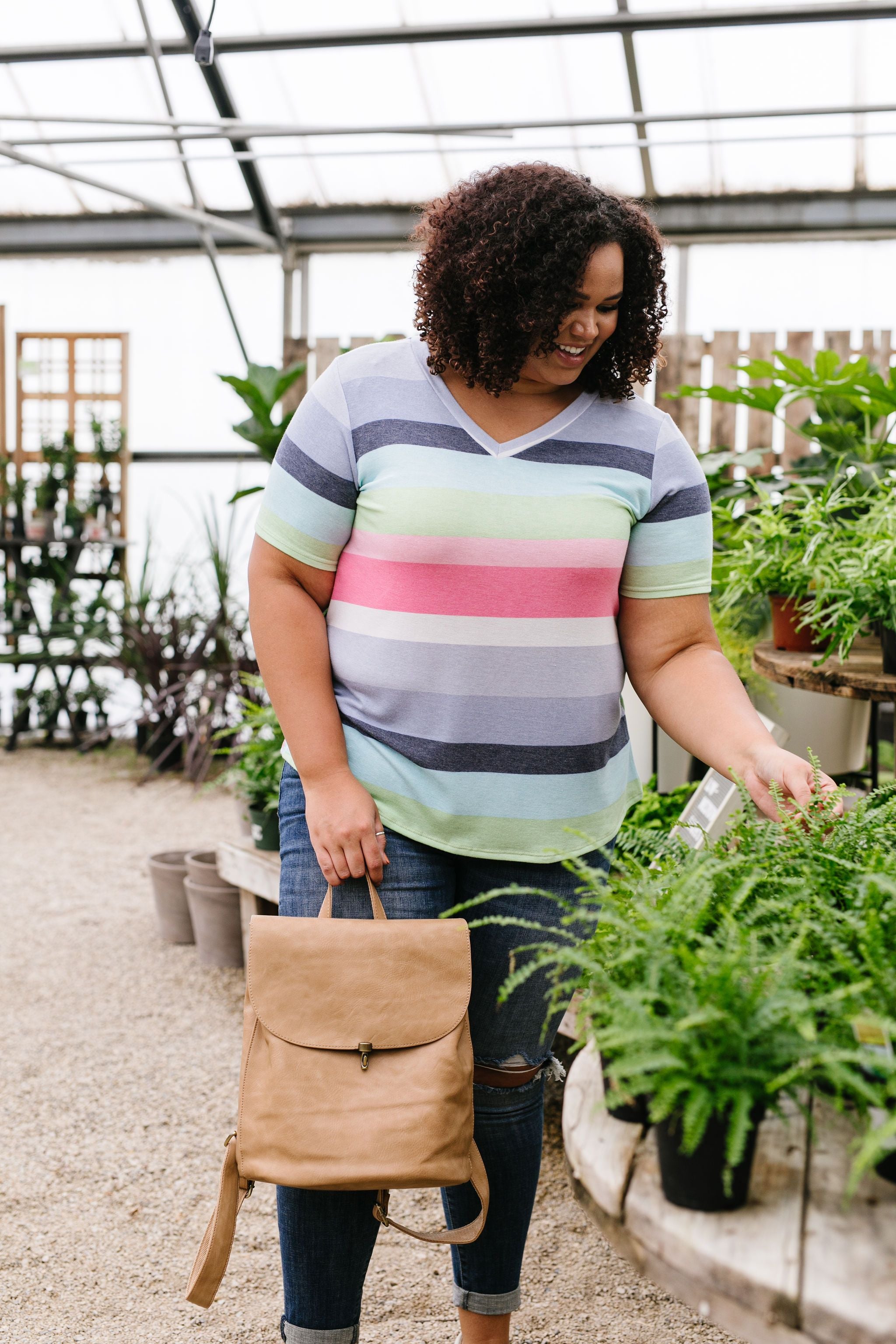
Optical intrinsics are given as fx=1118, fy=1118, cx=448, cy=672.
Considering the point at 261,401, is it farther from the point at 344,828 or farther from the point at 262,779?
the point at 344,828

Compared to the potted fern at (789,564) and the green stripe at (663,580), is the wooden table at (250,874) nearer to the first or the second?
the potted fern at (789,564)

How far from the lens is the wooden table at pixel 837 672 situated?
5.56 ft

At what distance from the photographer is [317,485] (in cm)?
116

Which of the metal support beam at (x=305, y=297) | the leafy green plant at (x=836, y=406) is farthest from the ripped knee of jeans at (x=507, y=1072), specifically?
the metal support beam at (x=305, y=297)

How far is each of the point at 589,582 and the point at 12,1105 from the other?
1.71 meters

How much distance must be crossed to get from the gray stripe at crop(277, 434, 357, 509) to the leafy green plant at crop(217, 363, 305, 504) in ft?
6.69

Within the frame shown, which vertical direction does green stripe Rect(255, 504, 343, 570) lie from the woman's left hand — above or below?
above

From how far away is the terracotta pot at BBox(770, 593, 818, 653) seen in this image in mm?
1978

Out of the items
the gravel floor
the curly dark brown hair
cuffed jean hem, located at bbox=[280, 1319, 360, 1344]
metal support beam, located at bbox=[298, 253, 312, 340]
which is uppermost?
metal support beam, located at bbox=[298, 253, 312, 340]

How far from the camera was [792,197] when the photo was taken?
4.63 meters

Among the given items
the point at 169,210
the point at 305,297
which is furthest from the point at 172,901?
the point at 305,297

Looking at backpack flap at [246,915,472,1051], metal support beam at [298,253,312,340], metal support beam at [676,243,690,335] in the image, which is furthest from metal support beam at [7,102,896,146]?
backpack flap at [246,915,472,1051]

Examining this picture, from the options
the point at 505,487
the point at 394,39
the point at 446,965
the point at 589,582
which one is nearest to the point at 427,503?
the point at 505,487

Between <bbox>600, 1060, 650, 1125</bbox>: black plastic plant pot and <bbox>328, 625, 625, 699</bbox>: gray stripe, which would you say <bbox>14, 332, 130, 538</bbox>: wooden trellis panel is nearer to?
<bbox>328, 625, 625, 699</bbox>: gray stripe
